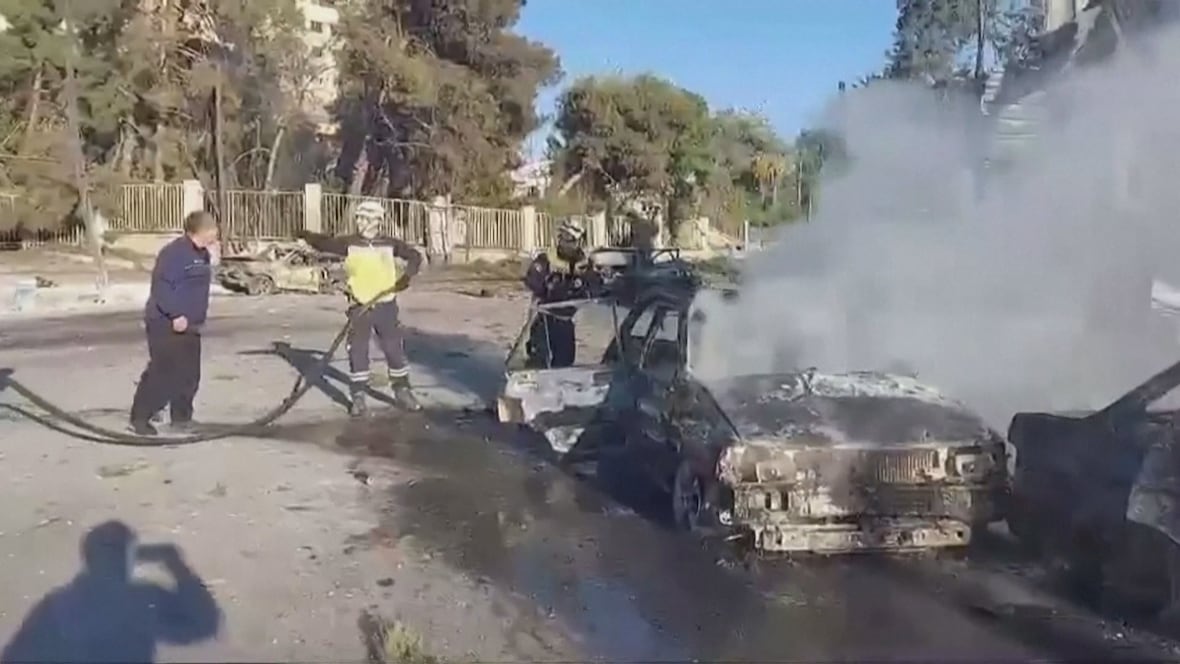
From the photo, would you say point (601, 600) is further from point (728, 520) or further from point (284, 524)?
point (284, 524)

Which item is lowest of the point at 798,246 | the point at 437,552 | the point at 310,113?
the point at 437,552

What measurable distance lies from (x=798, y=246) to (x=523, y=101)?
34788 millimetres

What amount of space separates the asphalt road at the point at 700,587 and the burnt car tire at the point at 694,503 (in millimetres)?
116

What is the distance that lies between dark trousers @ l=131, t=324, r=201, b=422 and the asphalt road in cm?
217

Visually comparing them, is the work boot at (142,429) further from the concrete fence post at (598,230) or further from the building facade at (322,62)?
the concrete fence post at (598,230)

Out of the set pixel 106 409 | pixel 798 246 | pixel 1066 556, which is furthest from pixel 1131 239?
pixel 106 409

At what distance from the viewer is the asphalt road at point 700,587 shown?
588cm

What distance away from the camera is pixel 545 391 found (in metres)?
10.6

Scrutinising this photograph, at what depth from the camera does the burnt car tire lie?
24.6ft

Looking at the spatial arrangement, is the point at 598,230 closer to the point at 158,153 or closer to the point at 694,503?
the point at 158,153

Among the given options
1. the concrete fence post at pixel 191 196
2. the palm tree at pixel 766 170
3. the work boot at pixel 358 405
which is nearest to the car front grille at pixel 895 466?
the work boot at pixel 358 405

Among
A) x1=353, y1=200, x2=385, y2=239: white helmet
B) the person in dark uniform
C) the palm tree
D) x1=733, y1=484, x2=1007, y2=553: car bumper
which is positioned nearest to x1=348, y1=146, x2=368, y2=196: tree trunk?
the palm tree

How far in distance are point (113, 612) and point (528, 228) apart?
134ft

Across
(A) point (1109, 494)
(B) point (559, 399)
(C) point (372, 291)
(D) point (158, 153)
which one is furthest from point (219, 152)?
(A) point (1109, 494)
